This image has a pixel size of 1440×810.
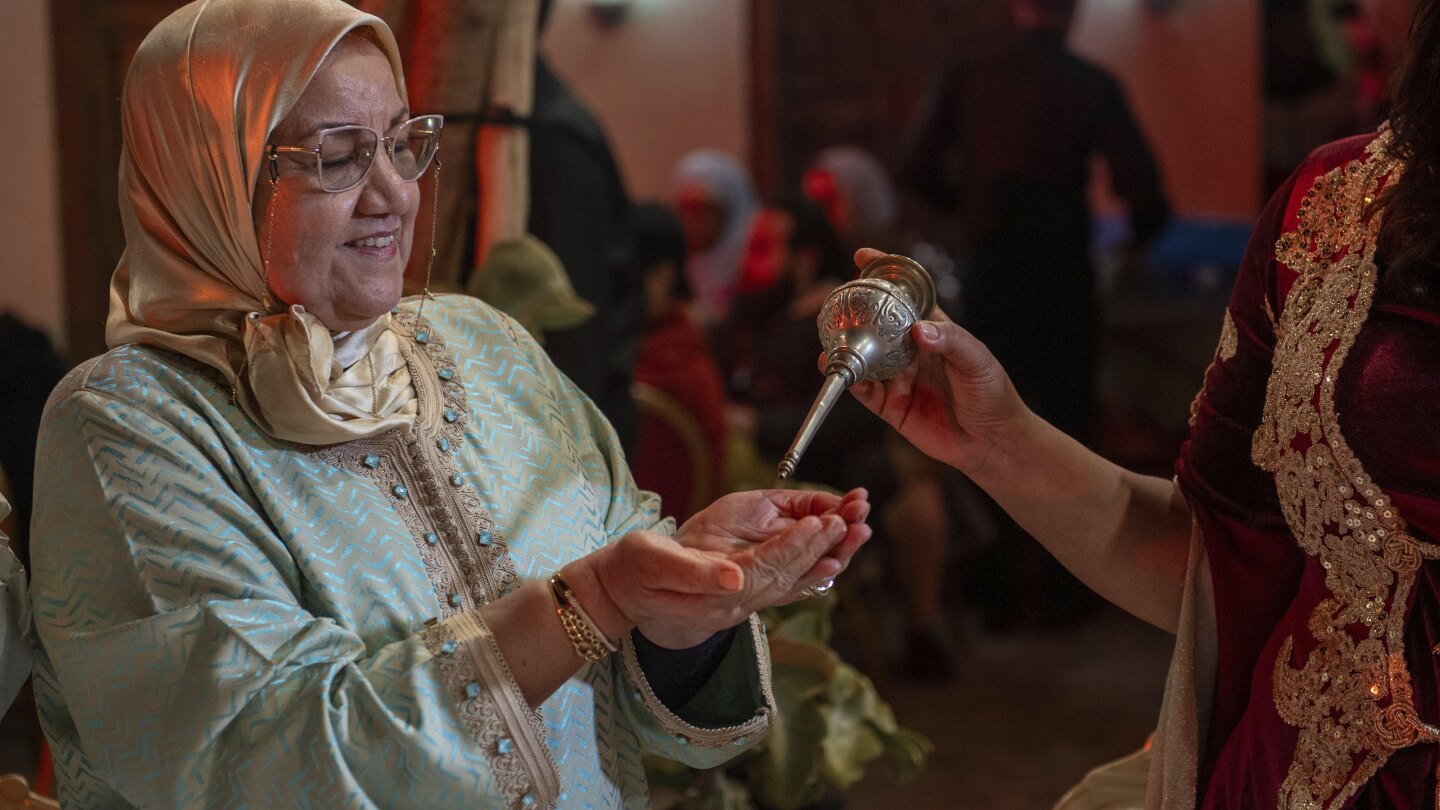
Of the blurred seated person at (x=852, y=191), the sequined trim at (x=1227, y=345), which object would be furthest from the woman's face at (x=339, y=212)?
the blurred seated person at (x=852, y=191)

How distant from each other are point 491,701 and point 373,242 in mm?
449

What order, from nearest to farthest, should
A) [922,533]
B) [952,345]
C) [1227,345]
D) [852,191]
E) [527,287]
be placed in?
[952,345] → [1227,345] → [527,287] → [922,533] → [852,191]

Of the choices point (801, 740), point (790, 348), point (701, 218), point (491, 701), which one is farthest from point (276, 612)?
point (701, 218)

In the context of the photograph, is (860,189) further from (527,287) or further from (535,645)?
(535,645)

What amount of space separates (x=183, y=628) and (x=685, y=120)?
5595mm

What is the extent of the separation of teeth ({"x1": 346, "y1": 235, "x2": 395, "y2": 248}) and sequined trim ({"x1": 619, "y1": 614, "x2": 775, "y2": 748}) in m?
0.45

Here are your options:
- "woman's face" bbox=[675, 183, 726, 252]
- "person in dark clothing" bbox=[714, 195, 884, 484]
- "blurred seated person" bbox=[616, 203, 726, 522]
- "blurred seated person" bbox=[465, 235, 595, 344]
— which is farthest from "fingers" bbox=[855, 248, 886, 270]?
"woman's face" bbox=[675, 183, 726, 252]

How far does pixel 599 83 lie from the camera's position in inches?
257

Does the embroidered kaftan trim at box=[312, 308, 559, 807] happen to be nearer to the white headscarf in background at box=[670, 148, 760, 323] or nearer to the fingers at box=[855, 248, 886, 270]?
the fingers at box=[855, 248, 886, 270]

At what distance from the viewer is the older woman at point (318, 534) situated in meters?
1.23

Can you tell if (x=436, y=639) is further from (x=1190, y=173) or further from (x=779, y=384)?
(x=1190, y=173)

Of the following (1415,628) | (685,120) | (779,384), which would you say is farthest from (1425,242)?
(685,120)

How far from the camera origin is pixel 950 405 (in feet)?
5.31

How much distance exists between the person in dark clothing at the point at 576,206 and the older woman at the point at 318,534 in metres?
1.01
